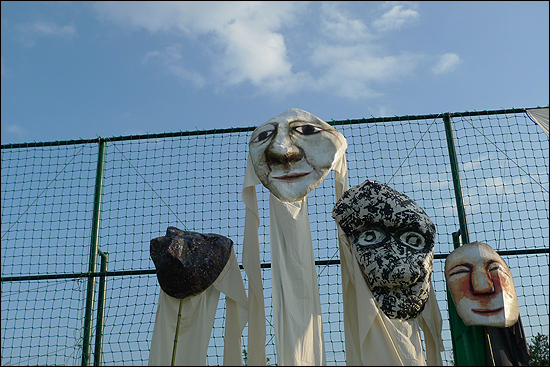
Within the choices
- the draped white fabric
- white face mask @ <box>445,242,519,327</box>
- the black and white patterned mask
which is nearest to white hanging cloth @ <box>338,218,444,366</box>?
the black and white patterned mask

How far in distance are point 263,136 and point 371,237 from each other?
86 centimetres

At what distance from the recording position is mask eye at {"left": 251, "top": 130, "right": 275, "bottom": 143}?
3.40 metres

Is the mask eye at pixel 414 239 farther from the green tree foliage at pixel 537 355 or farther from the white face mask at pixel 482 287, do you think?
the green tree foliage at pixel 537 355

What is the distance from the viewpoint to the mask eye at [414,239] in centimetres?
312

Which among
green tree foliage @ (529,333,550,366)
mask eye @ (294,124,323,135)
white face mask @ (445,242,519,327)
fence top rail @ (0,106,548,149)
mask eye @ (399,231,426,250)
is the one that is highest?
fence top rail @ (0,106,548,149)

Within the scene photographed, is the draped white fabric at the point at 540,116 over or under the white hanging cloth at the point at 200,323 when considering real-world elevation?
over

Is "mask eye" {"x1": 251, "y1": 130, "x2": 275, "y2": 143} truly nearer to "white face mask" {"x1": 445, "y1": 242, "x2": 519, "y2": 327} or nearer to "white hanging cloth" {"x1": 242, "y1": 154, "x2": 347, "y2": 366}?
"white hanging cloth" {"x1": 242, "y1": 154, "x2": 347, "y2": 366}

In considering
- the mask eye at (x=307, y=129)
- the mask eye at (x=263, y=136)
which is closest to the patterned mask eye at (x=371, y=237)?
the mask eye at (x=307, y=129)

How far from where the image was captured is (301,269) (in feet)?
10.1

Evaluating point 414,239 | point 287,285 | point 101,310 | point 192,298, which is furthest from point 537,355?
point 101,310

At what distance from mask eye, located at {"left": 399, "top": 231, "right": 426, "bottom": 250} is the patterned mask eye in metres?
0.10

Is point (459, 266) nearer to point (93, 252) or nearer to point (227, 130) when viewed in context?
point (227, 130)

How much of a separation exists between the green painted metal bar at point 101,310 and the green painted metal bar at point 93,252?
0.04 metres

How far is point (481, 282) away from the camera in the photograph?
10.3 feet
